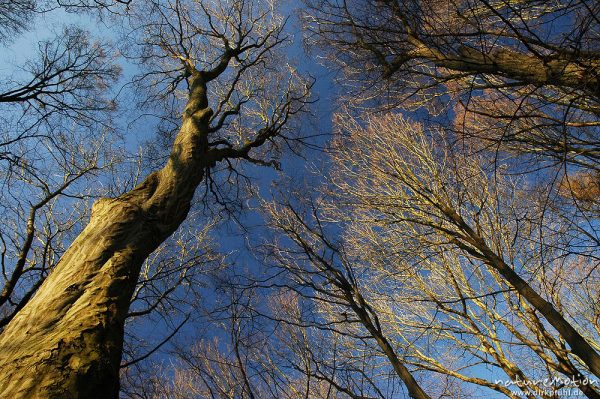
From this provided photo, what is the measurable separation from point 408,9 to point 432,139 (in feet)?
10.3

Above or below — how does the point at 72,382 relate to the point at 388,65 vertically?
below

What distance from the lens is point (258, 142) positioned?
4.95m

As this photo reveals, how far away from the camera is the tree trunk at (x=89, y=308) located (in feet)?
3.99

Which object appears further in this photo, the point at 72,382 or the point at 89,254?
the point at 89,254

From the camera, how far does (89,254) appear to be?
6.14 ft

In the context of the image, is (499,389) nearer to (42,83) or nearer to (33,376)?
(33,376)

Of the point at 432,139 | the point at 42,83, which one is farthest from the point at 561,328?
the point at 42,83

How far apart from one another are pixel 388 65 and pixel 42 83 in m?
4.26

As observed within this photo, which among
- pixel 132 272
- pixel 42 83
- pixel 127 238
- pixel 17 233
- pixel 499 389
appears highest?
pixel 42 83

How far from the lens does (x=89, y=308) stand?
1.56 metres

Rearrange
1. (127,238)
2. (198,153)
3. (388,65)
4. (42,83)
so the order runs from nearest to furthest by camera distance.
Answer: (127,238), (388,65), (198,153), (42,83)

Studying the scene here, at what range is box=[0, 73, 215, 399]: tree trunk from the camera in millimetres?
1217

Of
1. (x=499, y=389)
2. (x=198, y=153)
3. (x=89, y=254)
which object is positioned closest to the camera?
(x=89, y=254)

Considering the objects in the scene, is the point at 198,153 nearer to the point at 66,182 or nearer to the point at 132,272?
the point at 132,272
